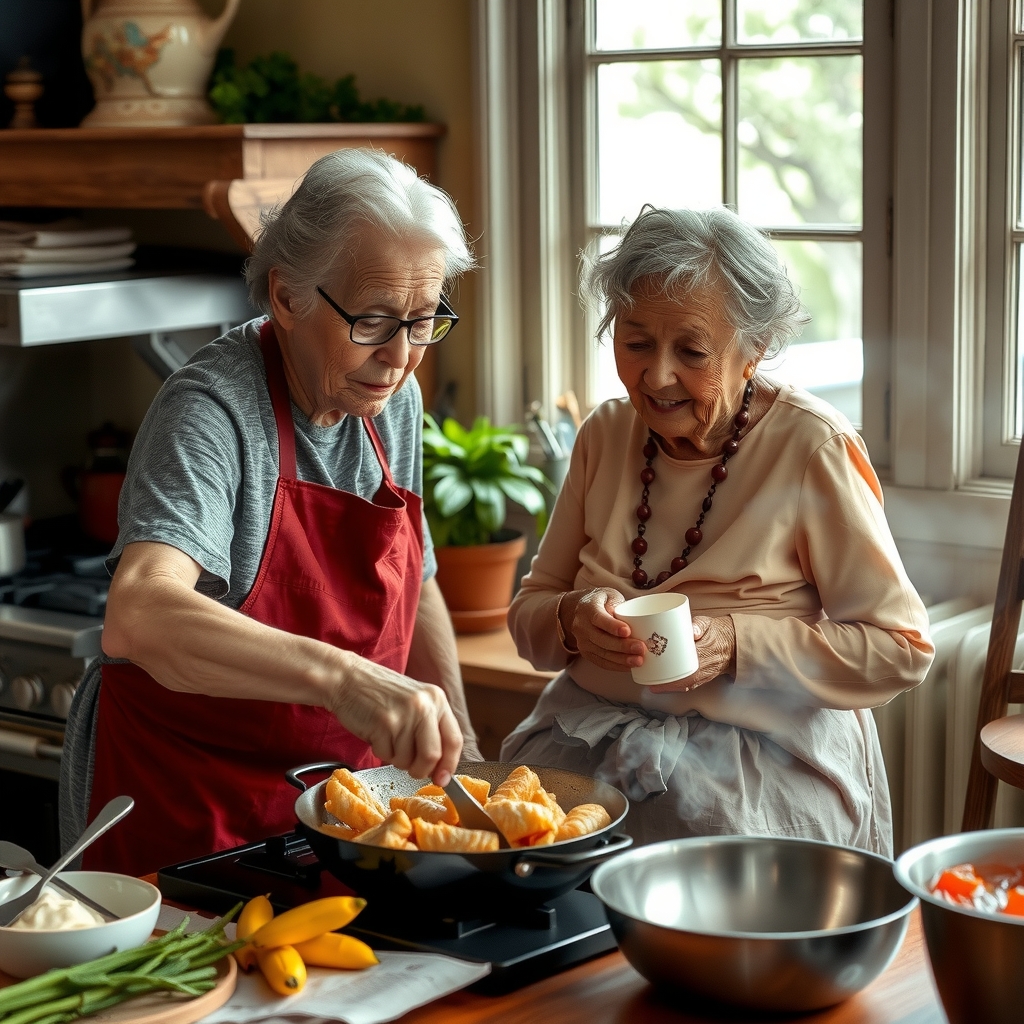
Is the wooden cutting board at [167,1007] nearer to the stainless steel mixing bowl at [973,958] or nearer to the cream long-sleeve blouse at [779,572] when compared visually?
the stainless steel mixing bowl at [973,958]

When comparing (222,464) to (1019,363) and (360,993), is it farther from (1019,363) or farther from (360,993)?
(1019,363)

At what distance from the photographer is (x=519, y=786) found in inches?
55.4

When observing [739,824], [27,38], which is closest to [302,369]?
[739,824]

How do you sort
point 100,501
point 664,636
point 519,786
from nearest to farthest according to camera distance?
point 519,786 → point 664,636 → point 100,501

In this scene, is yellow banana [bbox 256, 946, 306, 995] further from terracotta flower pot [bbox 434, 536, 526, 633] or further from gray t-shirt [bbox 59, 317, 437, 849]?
terracotta flower pot [bbox 434, 536, 526, 633]

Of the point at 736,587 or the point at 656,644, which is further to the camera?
the point at 736,587

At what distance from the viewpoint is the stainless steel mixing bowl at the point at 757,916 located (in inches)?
45.3

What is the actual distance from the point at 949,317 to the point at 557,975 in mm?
1588

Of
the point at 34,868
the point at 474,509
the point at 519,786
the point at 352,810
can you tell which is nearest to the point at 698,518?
the point at 519,786

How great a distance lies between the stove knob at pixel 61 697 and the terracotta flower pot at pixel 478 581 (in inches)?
28.3

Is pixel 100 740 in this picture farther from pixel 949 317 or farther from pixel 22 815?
pixel 949 317

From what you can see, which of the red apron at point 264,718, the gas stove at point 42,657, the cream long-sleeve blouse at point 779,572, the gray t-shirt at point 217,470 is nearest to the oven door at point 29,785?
the gas stove at point 42,657

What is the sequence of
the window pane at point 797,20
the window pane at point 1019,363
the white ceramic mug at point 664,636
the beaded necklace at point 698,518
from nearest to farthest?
the white ceramic mug at point 664,636
the beaded necklace at point 698,518
the window pane at point 1019,363
the window pane at point 797,20

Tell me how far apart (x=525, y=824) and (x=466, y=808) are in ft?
0.28
